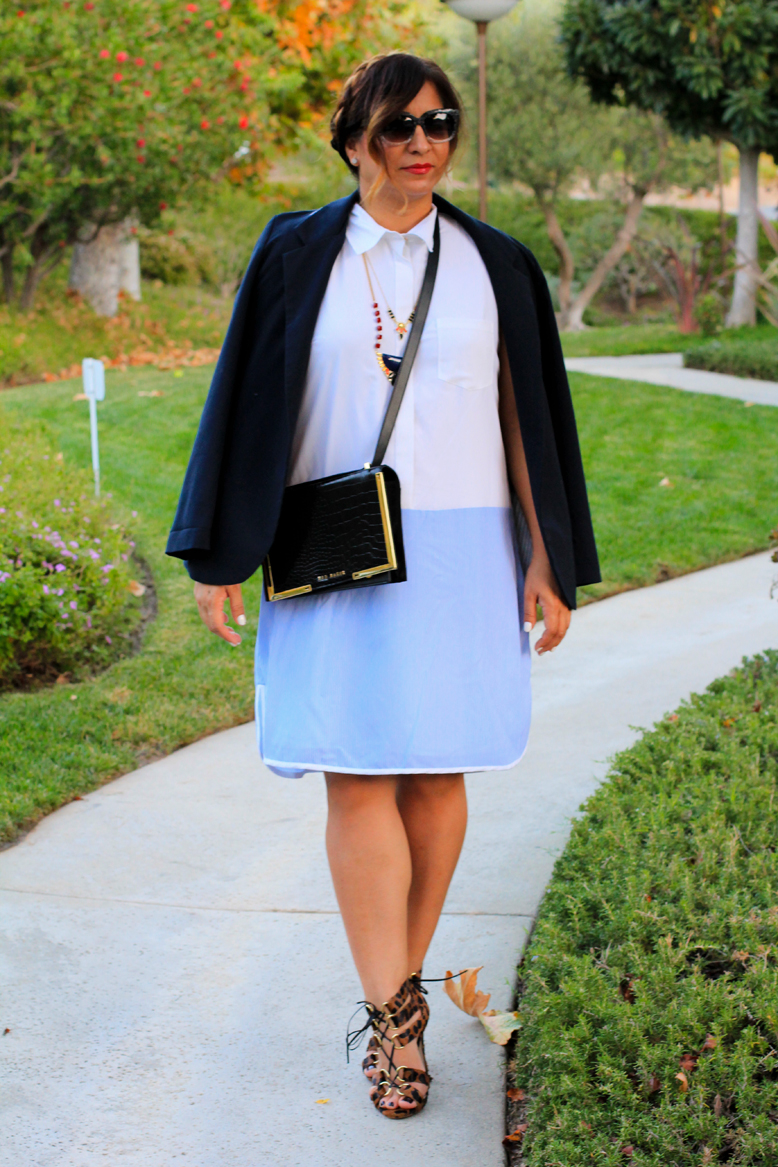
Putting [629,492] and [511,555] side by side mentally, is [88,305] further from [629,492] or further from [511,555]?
[511,555]

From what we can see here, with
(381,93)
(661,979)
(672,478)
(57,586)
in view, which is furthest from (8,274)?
(661,979)

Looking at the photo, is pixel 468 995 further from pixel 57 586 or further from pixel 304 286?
pixel 57 586

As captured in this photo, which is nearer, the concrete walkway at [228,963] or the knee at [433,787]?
the concrete walkway at [228,963]

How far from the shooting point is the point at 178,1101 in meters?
2.27

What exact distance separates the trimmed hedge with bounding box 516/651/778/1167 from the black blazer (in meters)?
0.75

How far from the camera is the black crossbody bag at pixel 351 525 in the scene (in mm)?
2109

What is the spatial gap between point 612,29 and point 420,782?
1440 centimetres

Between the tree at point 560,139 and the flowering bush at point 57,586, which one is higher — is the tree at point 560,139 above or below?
above

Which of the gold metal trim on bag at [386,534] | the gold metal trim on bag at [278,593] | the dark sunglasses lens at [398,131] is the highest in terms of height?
the dark sunglasses lens at [398,131]

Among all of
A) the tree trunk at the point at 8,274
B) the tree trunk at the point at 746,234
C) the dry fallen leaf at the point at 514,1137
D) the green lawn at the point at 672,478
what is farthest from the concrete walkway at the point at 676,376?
the dry fallen leaf at the point at 514,1137

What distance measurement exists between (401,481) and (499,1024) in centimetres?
116

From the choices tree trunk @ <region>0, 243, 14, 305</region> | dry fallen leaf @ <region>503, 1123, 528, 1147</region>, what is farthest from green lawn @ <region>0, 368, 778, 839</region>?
tree trunk @ <region>0, 243, 14, 305</region>

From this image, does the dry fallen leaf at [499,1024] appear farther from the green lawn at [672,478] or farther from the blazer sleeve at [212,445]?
the green lawn at [672,478]

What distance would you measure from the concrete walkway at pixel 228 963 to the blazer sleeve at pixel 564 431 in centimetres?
99
